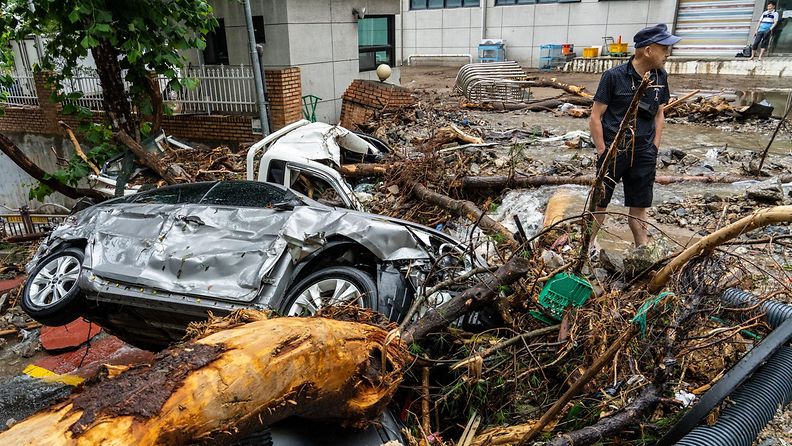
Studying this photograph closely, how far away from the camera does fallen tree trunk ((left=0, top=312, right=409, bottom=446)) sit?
1787 mm

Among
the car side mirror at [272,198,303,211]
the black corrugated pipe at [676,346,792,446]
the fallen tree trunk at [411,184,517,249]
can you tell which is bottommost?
the fallen tree trunk at [411,184,517,249]

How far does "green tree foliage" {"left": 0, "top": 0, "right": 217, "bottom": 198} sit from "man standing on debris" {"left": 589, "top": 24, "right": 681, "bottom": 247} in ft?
19.6

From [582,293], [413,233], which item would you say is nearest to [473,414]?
[582,293]

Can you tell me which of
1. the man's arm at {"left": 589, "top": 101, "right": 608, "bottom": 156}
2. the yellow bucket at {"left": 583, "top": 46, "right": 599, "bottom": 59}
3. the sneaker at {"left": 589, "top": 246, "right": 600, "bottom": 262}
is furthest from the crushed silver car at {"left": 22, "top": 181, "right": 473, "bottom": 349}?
the yellow bucket at {"left": 583, "top": 46, "right": 599, "bottom": 59}

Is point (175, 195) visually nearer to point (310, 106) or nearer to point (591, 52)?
point (310, 106)

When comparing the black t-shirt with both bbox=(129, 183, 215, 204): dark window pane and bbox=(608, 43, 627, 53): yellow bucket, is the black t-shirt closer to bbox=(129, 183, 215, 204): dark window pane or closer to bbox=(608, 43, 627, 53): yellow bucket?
bbox=(129, 183, 215, 204): dark window pane

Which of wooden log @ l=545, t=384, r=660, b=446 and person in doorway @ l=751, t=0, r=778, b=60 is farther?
person in doorway @ l=751, t=0, r=778, b=60

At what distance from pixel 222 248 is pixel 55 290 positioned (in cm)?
204

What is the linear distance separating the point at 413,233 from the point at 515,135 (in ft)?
22.8

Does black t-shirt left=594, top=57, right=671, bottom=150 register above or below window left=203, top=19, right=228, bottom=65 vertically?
below

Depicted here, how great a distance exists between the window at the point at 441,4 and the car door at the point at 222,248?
855 inches

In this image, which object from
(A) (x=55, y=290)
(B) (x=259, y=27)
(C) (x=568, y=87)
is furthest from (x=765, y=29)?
(A) (x=55, y=290)

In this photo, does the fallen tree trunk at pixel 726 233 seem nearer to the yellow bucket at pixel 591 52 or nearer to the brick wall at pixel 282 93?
the brick wall at pixel 282 93

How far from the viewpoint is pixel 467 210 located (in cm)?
673
